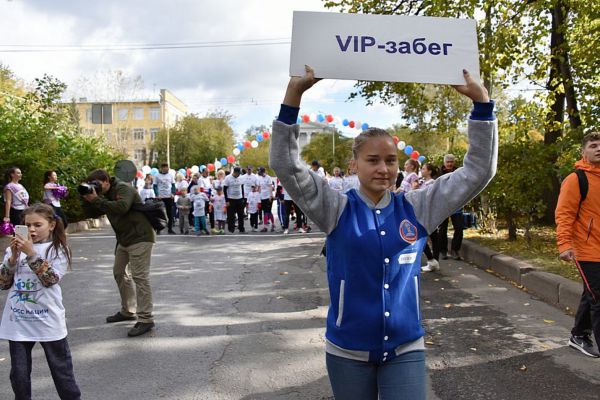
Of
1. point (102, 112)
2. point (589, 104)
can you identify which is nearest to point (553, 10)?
point (589, 104)

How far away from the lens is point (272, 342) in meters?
5.43

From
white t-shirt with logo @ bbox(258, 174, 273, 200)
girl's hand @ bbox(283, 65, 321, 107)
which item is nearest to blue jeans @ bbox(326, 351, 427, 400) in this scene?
girl's hand @ bbox(283, 65, 321, 107)

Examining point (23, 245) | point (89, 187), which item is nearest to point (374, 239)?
point (23, 245)

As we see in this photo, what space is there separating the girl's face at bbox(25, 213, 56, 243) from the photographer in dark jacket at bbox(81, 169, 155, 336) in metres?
1.94

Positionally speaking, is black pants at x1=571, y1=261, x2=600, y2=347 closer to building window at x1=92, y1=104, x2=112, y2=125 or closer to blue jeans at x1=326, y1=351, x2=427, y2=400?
blue jeans at x1=326, y1=351, x2=427, y2=400

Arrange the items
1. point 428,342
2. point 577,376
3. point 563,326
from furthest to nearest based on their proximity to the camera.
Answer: point 563,326 → point 428,342 → point 577,376

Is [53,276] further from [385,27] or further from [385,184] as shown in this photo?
[385,27]

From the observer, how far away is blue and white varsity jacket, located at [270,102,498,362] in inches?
90.2

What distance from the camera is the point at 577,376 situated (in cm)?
448

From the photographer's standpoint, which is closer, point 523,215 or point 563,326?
point 563,326

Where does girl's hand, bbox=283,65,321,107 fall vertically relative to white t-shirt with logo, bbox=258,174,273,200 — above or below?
above

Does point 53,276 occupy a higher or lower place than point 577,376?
higher

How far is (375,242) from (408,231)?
0.57 feet

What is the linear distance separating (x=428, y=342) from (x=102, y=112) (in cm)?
1732
